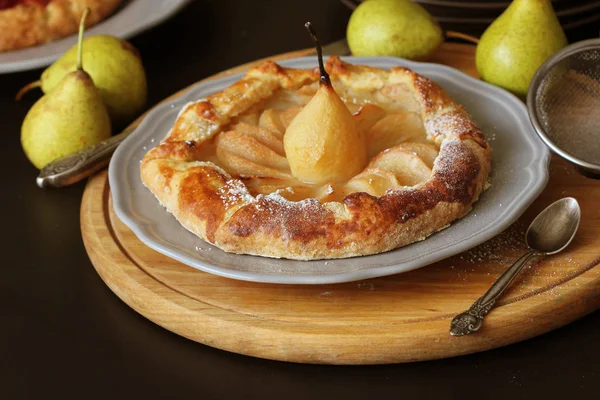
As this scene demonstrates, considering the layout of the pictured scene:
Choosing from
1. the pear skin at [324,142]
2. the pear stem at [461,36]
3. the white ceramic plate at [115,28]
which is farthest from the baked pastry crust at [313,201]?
the white ceramic plate at [115,28]

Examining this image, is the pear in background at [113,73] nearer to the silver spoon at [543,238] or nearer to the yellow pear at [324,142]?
the yellow pear at [324,142]

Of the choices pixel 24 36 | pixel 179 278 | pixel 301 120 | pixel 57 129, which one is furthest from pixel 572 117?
pixel 24 36

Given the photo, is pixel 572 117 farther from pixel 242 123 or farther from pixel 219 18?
pixel 219 18

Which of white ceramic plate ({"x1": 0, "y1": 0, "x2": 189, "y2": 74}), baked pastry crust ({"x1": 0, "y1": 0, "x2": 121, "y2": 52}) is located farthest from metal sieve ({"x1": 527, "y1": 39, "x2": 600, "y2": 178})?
baked pastry crust ({"x1": 0, "y1": 0, "x2": 121, "y2": 52})

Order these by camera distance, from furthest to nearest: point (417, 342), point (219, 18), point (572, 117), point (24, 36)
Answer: point (219, 18) → point (24, 36) → point (572, 117) → point (417, 342)

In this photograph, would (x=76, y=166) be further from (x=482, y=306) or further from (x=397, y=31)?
(x=482, y=306)

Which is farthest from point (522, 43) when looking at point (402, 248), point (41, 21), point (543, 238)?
point (41, 21)

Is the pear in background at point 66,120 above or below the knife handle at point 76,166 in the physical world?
above
